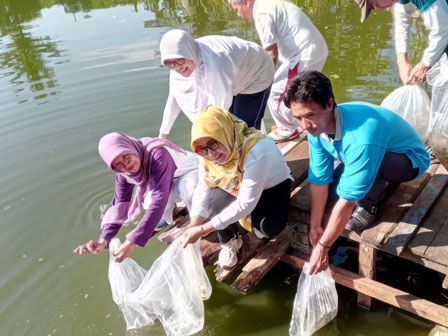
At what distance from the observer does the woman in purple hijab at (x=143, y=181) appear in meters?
2.62

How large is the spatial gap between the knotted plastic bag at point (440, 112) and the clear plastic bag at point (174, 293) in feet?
5.56

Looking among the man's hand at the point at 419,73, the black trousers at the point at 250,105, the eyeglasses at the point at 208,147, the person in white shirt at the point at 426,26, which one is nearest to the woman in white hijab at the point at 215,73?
the black trousers at the point at 250,105

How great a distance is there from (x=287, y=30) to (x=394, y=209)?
188 centimetres

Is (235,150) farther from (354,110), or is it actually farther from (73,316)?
(73,316)

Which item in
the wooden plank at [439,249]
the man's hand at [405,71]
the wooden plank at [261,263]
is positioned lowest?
the wooden plank at [261,263]

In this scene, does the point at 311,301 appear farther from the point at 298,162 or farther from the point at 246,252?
the point at 298,162

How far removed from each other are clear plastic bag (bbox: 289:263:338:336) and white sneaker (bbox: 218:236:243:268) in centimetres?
51

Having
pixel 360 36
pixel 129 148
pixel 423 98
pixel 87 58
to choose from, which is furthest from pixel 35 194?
pixel 360 36

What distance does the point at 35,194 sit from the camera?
4.28 metres

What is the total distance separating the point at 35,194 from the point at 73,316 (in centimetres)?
185

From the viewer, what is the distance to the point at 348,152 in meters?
2.06

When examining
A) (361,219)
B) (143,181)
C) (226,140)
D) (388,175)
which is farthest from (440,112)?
(143,181)

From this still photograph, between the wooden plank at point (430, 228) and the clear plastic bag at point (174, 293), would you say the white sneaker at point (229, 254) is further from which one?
the wooden plank at point (430, 228)

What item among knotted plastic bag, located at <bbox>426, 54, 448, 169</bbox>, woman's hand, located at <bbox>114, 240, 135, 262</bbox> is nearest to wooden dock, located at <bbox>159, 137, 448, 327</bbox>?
knotted plastic bag, located at <bbox>426, 54, 448, 169</bbox>
